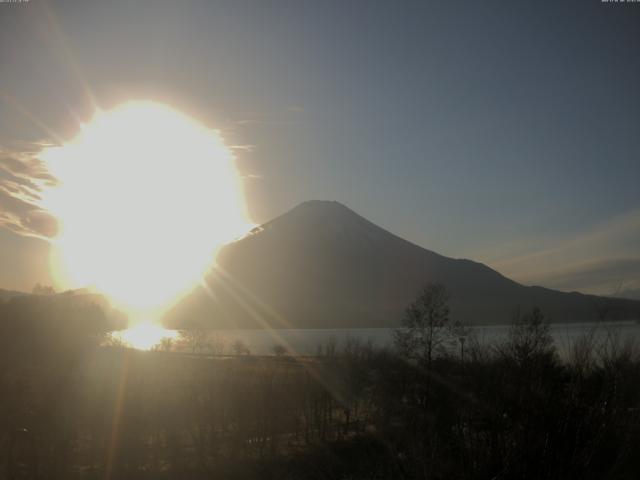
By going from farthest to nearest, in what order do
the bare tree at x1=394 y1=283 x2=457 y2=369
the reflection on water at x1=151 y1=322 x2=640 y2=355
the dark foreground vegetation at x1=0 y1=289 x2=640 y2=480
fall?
the bare tree at x1=394 y1=283 x2=457 y2=369 < the reflection on water at x1=151 y1=322 x2=640 y2=355 < the dark foreground vegetation at x1=0 y1=289 x2=640 y2=480

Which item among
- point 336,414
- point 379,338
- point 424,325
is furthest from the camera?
point 379,338

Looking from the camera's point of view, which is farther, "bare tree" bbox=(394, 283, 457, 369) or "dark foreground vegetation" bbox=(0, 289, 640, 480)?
"bare tree" bbox=(394, 283, 457, 369)

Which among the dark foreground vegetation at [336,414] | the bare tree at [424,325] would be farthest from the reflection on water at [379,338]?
the bare tree at [424,325]

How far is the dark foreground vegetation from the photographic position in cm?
378

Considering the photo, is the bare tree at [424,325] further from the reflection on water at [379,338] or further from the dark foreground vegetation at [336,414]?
the reflection on water at [379,338]

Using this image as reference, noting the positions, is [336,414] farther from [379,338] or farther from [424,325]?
[379,338]

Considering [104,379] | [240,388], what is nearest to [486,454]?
[240,388]

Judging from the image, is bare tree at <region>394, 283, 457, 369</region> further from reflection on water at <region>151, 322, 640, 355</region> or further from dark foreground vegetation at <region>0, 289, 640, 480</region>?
reflection on water at <region>151, 322, 640, 355</region>

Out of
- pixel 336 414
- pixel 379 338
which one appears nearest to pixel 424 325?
pixel 336 414

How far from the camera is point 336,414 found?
1169 inches

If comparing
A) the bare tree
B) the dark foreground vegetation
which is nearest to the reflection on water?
the dark foreground vegetation

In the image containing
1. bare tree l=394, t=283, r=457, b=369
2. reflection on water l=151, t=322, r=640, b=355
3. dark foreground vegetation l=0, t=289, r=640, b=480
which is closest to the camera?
dark foreground vegetation l=0, t=289, r=640, b=480

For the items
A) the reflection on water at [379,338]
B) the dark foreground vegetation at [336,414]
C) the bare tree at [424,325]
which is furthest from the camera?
the bare tree at [424,325]

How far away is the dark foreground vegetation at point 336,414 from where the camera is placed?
12.4ft
